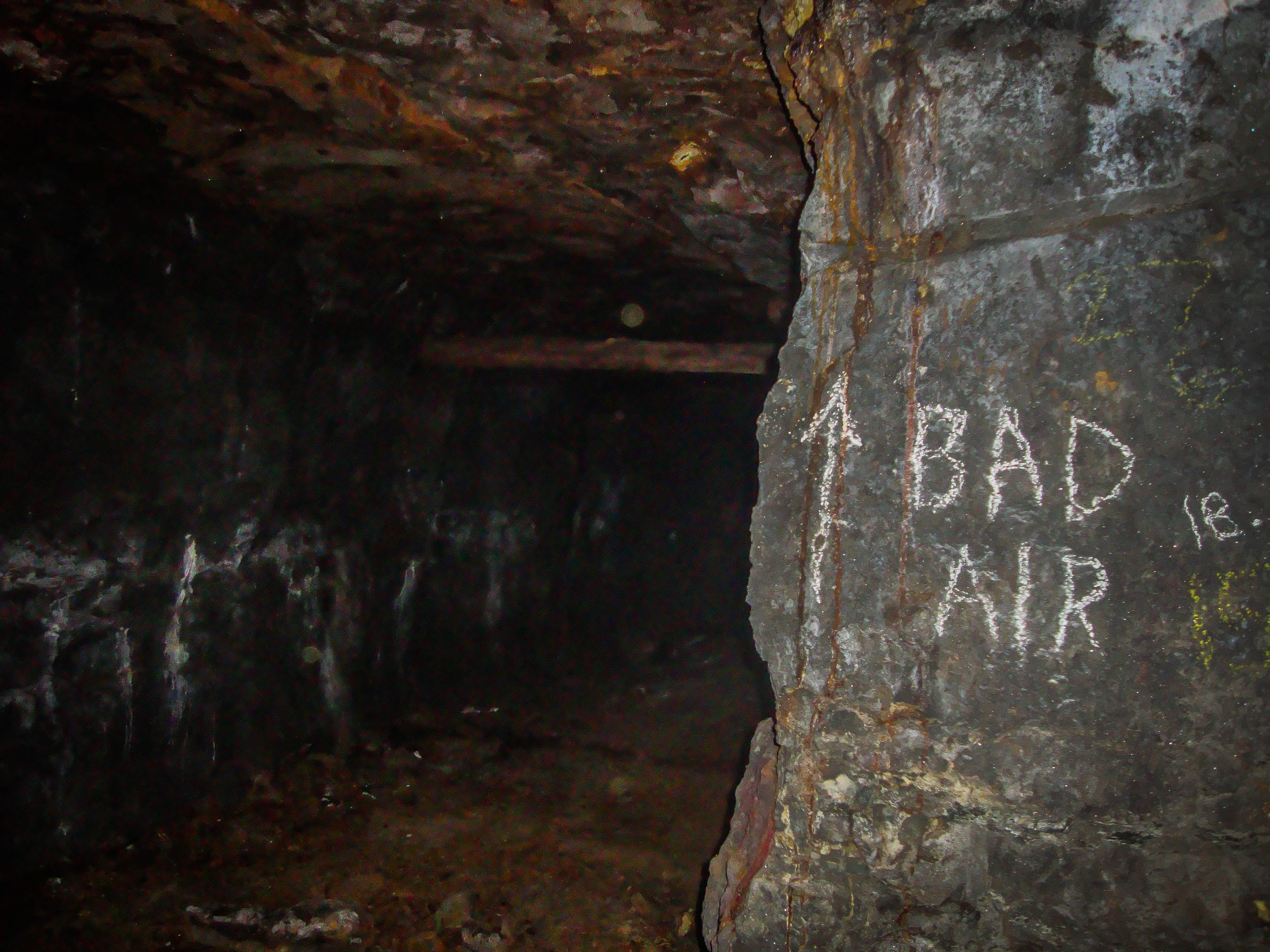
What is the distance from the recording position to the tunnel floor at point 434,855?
8.74ft

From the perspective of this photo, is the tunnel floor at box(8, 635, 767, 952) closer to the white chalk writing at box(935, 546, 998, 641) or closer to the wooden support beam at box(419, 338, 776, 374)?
the white chalk writing at box(935, 546, 998, 641)

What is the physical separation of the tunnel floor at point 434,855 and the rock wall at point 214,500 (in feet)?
0.59

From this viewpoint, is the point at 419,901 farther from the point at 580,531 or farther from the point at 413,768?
the point at 580,531

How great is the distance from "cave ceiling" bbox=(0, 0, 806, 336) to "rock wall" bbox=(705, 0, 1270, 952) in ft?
1.79

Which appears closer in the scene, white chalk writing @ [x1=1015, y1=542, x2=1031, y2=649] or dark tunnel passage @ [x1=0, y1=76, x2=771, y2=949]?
white chalk writing @ [x1=1015, y1=542, x2=1031, y2=649]

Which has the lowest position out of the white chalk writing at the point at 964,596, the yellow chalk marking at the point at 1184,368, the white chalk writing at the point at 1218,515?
the white chalk writing at the point at 964,596

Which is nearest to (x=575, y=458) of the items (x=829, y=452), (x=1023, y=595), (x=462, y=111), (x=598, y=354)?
(x=598, y=354)

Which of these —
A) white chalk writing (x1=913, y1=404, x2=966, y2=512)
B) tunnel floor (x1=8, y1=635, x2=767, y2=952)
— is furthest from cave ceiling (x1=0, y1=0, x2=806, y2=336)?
tunnel floor (x1=8, y1=635, x2=767, y2=952)

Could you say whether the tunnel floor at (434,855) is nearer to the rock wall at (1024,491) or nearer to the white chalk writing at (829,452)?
the rock wall at (1024,491)

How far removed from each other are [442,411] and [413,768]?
73.8 inches

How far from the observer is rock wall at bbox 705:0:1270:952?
1.29 metres

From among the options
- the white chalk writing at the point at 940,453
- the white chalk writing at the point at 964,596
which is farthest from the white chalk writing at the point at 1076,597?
the white chalk writing at the point at 940,453

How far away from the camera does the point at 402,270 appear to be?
11.9 feet

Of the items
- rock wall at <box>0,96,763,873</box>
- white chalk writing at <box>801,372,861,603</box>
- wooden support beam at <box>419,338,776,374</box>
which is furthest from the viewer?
wooden support beam at <box>419,338,776,374</box>
